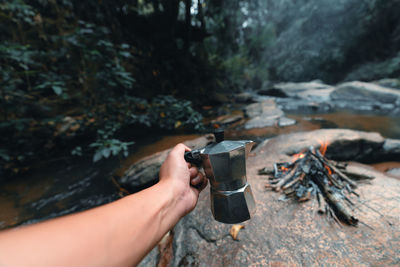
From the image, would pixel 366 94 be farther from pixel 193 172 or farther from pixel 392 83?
pixel 193 172

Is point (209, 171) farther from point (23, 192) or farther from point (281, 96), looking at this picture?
point (281, 96)

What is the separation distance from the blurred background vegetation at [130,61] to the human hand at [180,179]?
5.47 feet

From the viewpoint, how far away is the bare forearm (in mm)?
450

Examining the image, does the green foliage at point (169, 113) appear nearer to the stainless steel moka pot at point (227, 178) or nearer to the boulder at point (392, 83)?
the stainless steel moka pot at point (227, 178)

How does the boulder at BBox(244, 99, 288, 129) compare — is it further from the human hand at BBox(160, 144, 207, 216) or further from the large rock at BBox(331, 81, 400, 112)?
the human hand at BBox(160, 144, 207, 216)

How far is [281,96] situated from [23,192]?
48.1 feet

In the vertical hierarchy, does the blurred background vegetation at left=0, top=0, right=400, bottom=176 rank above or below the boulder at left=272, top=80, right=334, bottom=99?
above

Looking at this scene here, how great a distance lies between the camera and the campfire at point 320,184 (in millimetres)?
1620

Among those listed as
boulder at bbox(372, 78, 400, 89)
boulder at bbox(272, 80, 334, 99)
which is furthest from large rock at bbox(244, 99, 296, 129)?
boulder at bbox(372, 78, 400, 89)

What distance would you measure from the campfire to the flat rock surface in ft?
0.31

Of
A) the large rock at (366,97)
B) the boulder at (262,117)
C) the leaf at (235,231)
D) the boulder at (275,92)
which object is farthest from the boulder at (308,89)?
the leaf at (235,231)

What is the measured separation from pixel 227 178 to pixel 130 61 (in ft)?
24.8

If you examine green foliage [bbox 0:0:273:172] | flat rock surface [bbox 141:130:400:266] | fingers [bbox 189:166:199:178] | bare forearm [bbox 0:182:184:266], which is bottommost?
flat rock surface [bbox 141:130:400:266]

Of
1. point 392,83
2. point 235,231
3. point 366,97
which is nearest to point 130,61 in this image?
point 235,231
